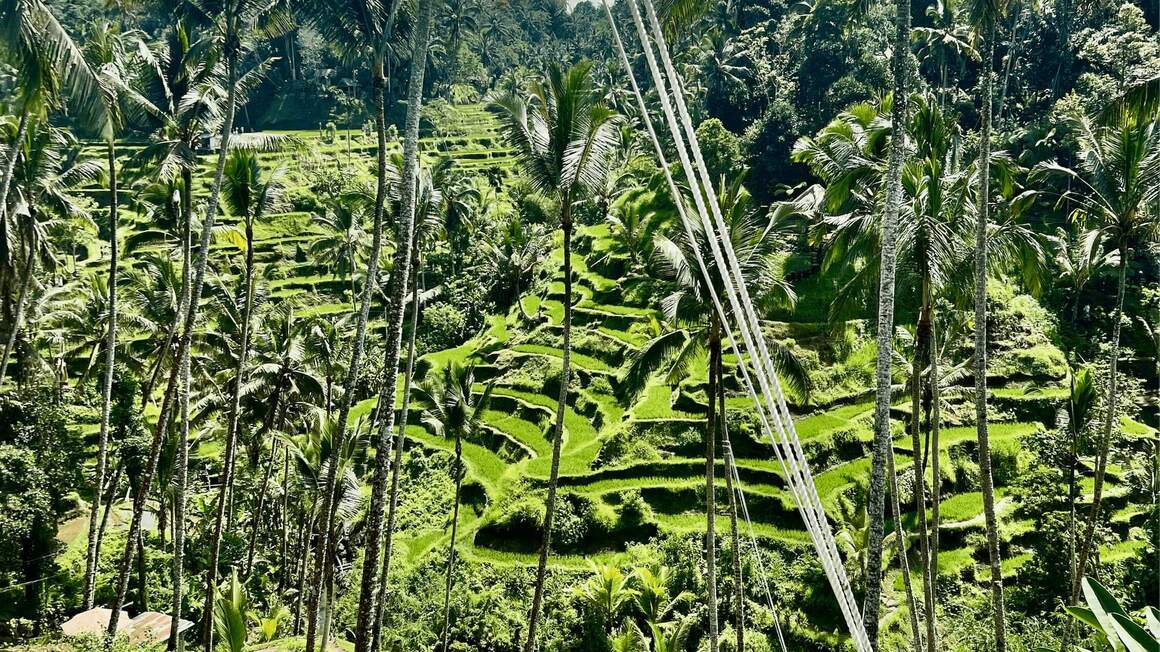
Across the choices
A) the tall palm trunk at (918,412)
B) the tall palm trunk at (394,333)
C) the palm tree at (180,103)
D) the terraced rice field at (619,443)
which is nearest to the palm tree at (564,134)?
the tall palm trunk at (394,333)

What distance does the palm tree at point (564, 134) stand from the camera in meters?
13.8

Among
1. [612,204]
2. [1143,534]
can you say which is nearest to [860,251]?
[1143,534]

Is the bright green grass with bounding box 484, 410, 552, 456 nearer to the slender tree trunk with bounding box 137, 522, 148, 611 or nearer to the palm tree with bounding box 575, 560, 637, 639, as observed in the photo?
the palm tree with bounding box 575, 560, 637, 639

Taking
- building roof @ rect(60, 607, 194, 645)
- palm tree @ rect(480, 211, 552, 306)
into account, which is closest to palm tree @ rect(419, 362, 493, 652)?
building roof @ rect(60, 607, 194, 645)

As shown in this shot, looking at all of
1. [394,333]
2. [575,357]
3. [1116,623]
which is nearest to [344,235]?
[575,357]

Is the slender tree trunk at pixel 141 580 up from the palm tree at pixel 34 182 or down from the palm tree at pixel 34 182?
down

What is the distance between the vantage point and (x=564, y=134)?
14117mm

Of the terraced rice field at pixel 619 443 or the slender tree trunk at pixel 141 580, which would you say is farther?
the terraced rice field at pixel 619 443

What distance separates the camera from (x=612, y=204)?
47000 millimetres

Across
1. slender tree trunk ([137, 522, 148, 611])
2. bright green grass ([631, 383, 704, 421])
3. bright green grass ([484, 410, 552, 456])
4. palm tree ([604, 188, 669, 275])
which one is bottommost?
slender tree trunk ([137, 522, 148, 611])

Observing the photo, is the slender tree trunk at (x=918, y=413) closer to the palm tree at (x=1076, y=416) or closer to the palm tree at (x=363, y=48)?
the palm tree at (x=1076, y=416)

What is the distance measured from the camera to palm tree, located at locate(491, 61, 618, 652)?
13.8 m

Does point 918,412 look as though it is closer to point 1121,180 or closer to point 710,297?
point 710,297

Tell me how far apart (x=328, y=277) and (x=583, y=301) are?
79.4 feet
